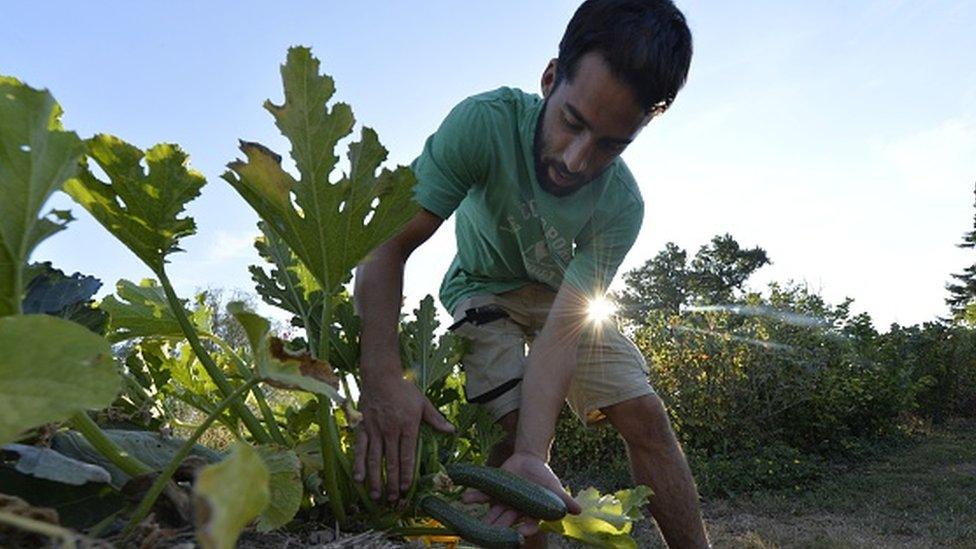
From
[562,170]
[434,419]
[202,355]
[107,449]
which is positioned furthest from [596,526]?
[562,170]

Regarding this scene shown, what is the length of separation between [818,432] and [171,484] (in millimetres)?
9069

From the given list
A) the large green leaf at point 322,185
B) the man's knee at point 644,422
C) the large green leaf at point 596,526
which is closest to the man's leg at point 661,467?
the man's knee at point 644,422

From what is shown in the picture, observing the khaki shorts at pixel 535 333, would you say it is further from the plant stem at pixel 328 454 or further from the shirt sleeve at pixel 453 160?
the plant stem at pixel 328 454

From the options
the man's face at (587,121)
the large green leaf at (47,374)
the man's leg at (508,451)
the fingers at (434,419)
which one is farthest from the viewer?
the man's leg at (508,451)

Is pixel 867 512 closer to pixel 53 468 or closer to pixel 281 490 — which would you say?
pixel 281 490

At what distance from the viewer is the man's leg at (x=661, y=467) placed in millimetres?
3039

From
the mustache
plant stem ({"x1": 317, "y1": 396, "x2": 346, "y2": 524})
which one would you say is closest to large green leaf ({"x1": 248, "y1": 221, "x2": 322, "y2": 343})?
plant stem ({"x1": 317, "y1": 396, "x2": 346, "y2": 524})

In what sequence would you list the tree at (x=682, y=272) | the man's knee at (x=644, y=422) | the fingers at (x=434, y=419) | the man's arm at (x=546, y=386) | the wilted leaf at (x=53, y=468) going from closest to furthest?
the wilted leaf at (x=53, y=468), the fingers at (x=434, y=419), the man's arm at (x=546, y=386), the man's knee at (x=644, y=422), the tree at (x=682, y=272)

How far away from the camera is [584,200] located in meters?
2.91

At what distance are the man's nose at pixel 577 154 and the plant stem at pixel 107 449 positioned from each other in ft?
5.35

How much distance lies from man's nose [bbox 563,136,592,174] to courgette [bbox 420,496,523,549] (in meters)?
1.24

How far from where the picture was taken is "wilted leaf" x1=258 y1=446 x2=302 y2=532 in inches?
44.3

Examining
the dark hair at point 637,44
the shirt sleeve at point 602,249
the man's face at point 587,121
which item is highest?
the dark hair at point 637,44

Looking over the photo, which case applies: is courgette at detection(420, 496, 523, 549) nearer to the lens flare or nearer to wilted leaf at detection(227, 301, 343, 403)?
wilted leaf at detection(227, 301, 343, 403)
